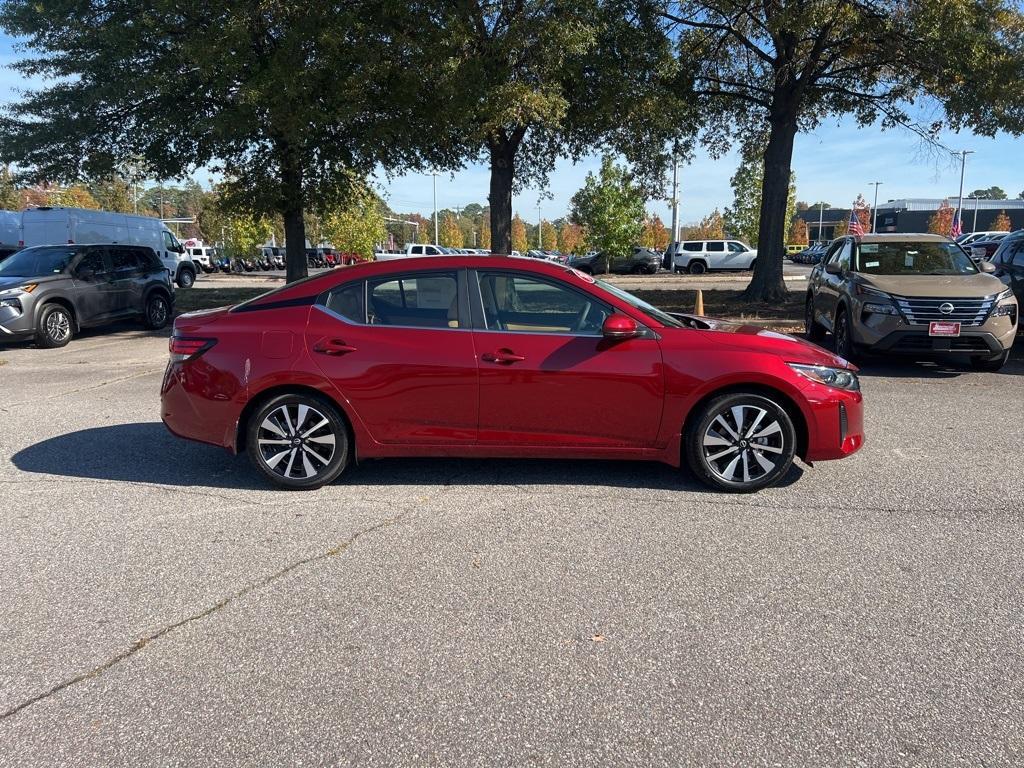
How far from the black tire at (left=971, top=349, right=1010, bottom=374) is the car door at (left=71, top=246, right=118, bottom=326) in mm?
13623

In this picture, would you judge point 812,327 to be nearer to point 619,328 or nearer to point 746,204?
point 619,328

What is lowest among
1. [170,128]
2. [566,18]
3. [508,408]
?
[508,408]

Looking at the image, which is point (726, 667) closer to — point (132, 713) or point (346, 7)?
point (132, 713)

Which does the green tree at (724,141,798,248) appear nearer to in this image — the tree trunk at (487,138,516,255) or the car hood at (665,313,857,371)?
the tree trunk at (487,138,516,255)

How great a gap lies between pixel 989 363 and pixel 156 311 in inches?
558

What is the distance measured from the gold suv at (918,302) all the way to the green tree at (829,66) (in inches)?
193

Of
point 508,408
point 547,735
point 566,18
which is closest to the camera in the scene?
point 547,735

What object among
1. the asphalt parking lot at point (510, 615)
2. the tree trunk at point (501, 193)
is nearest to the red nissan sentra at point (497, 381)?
the asphalt parking lot at point (510, 615)

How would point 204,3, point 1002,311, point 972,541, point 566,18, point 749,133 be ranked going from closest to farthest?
1. point 972,541
2. point 1002,311
3. point 566,18
4. point 204,3
5. point 749,133

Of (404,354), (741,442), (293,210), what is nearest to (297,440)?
(404,354)

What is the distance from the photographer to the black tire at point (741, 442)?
506cm

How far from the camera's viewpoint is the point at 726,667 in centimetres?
309

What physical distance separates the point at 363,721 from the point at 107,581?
1884mm

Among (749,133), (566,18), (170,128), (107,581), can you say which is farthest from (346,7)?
(107,581)
